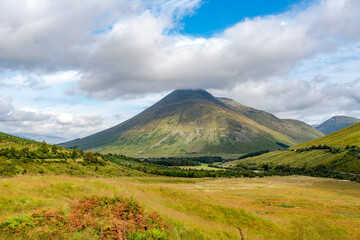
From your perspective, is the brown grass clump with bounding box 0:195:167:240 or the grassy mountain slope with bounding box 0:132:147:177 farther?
the grassy mountain slope with bounding box 0:132:147:177

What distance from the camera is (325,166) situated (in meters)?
166

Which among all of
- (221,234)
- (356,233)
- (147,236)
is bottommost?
(356,233)

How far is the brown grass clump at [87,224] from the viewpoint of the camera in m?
12.0

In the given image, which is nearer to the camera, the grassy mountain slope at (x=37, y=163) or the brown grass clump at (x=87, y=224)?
the brown grass clump at (x=87, y=224)

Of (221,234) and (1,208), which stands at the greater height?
(1,208)

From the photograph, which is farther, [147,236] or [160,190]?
[160,190]

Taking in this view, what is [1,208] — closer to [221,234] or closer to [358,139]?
[221,234]

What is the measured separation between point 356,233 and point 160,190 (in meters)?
27.2

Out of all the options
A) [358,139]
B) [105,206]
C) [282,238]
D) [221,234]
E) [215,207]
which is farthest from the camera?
[358,139]

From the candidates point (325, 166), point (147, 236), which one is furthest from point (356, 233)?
point (325, 166)

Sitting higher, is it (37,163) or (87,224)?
(87,224)

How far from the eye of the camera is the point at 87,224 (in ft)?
46.2

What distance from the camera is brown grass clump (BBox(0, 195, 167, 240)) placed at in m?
12.0

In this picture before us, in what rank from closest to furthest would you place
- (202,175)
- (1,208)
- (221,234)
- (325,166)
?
(1,208)
(221,234)
(202,175)
(325,166)
